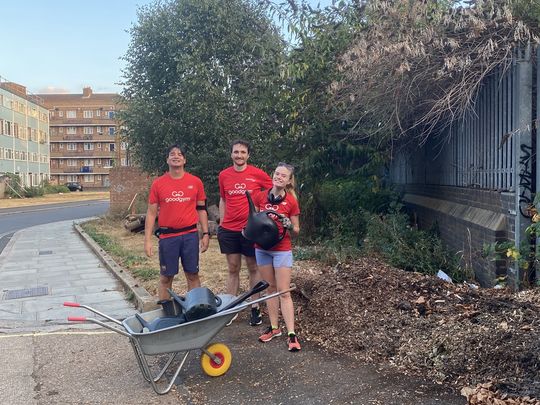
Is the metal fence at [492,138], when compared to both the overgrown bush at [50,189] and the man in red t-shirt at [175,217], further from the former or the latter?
the overgrown bush at [50,189]

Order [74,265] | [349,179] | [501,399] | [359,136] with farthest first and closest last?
[74,265] < [349,179] < [359,136] < [501,399]

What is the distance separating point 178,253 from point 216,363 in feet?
5.22

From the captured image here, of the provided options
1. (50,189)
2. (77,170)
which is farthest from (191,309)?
(77,170)

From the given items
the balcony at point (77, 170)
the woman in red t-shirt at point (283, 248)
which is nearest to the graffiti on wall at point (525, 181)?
the woman in red t-shirt at point (283, 248)

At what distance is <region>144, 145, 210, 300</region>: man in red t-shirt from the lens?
606cm

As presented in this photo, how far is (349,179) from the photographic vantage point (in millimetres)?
10891

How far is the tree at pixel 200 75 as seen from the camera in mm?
14414

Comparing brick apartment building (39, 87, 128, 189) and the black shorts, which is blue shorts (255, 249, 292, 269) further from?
brick apartment building (39, 87, 128, 189)

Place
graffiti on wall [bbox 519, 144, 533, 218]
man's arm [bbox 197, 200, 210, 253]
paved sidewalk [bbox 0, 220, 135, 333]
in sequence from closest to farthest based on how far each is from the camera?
graffiti on wall [bbox 519, 144, 533, 218], man's arm [bbox 197, 200, 210, 253], paved sidewalk [bbox 0, 220, 135, 333]

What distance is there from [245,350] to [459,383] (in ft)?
6.47

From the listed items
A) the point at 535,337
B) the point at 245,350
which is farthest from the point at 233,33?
the point at 535,337

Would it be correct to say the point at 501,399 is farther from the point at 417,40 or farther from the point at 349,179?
the point at 349,179

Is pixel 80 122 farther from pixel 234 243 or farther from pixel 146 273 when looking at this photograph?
pixel 234 243

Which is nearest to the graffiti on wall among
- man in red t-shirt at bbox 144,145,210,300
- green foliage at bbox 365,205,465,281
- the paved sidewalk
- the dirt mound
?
the dirt mound
